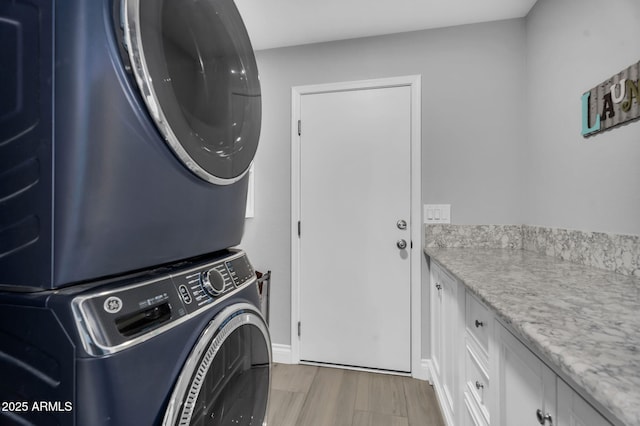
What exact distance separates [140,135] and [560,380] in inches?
37.1

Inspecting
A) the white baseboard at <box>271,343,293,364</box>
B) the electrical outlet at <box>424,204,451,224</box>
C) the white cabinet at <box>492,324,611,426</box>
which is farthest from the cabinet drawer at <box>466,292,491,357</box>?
the white baseboard at <box>271,343,293,364</box>

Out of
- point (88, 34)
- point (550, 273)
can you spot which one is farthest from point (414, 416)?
point (88, 34)

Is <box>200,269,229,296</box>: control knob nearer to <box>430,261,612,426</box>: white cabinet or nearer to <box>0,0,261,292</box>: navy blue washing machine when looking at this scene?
<box>0,0,261,292</box>: navy blue washing machine

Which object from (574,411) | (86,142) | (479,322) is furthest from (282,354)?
(86,142)

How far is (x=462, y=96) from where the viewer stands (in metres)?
2.01

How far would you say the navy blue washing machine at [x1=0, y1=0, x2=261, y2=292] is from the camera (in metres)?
0.45

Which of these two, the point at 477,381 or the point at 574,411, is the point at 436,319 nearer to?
the point at 477,381

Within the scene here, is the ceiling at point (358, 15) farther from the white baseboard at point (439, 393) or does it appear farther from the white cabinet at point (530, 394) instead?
the white baseboard at point (439, 393)

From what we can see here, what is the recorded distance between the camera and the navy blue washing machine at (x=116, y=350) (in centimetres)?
44

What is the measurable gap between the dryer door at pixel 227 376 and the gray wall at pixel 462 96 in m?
1.31

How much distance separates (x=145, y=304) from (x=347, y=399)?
163 centimetres

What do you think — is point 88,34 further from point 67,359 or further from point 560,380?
point 560,380

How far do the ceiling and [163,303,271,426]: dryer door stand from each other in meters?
1.87

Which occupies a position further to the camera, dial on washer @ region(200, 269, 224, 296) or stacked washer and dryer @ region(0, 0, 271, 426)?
dial on washer @ region(200, 269, 224, 296)
